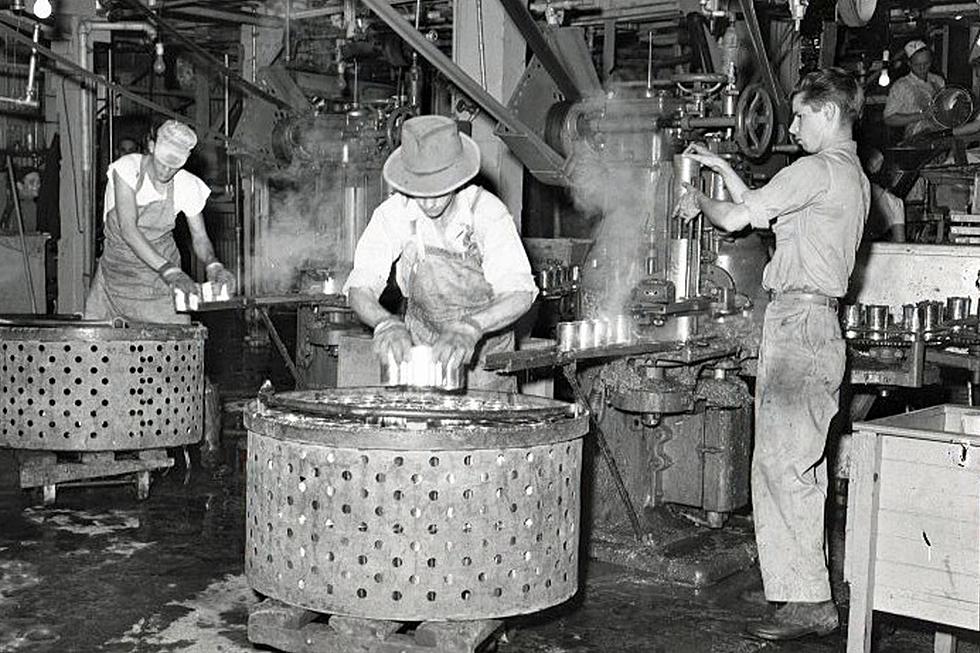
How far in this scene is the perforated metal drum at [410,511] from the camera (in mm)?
2787

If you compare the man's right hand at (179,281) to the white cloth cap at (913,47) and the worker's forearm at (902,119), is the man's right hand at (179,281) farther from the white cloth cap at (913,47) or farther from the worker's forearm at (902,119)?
the white cloth cap at (913,47)

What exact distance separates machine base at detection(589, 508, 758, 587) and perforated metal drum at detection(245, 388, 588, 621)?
1.70 m

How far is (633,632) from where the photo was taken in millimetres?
3955

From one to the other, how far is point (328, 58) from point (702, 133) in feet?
14.9

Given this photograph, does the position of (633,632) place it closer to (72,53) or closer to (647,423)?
(647,423)

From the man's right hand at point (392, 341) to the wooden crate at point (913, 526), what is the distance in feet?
4.12

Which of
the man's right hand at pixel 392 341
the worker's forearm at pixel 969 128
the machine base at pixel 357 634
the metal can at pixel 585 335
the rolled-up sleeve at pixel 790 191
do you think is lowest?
the machine base at pixel 357 634

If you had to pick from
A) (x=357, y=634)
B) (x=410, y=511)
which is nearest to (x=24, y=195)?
(x=357, y=634)

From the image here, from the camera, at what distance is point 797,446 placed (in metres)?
3.95

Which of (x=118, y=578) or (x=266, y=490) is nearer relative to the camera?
(x=266, y=490)

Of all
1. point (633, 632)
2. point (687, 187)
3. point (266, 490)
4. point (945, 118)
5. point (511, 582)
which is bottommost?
point (633, 632)

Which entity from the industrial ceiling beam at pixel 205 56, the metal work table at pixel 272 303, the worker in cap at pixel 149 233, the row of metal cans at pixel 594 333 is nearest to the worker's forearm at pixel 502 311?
the row of metal cans at pixel 594 333

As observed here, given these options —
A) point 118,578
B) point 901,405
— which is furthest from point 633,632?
point 901,405

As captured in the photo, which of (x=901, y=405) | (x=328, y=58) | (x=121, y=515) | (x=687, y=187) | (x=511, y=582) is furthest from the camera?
(x=328, y=58)
